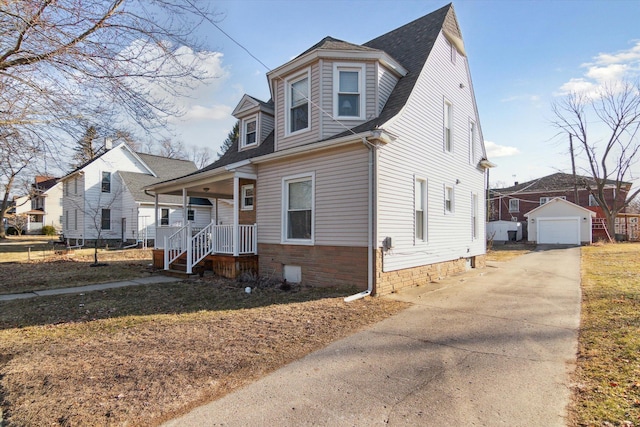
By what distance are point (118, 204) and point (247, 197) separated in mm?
18509

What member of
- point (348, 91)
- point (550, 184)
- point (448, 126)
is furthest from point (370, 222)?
point (550, 184)

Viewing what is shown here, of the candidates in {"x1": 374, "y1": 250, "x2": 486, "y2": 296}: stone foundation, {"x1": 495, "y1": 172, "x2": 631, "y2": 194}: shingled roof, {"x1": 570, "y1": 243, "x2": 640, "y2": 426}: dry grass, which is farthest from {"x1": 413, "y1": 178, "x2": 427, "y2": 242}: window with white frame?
{"x1": 495, "y1": 172, "x2": 631, "y2": 194}: shingled roof

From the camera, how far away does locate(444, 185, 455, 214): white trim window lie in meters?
11.5

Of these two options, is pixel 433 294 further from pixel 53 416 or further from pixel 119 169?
pixel 119 169

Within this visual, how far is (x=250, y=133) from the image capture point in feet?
42.9

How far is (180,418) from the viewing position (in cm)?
309

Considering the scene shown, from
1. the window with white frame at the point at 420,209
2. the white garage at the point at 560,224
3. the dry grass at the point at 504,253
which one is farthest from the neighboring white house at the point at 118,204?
the white garage at the point at 560,224

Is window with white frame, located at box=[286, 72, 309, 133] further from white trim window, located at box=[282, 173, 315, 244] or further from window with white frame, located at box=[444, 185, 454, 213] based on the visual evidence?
window with white frame, located at box=[444, 185, 454, 213]

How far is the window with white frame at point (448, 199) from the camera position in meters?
11.5

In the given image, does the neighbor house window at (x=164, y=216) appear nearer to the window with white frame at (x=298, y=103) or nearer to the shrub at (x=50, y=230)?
the window with white frame at (x=298, y=103)

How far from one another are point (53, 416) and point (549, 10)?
1406 centimetres

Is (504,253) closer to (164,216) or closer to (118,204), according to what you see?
(164,216)

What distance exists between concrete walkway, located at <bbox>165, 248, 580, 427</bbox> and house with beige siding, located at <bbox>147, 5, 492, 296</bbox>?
249 centimetres

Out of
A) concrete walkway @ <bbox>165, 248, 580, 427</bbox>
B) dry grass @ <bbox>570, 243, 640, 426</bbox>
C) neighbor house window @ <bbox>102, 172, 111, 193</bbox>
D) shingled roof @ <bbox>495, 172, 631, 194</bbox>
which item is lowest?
concrete walkway @ <bbox>165, 248, 580, 427</bbox>
